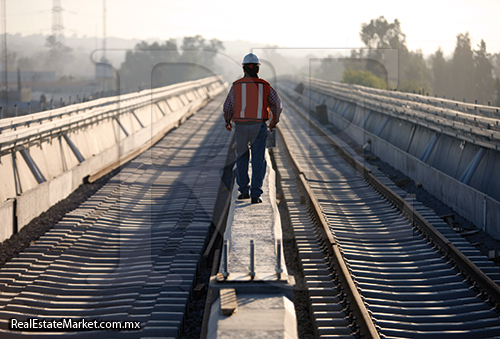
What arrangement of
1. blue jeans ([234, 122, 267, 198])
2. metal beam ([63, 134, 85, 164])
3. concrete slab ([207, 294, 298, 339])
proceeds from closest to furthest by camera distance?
1. concrete slab ([207, 294, 298, 339])
2. blue jeans ([234, 122, 267, 198])
3. metal beam ([63, 134, 85, 164])

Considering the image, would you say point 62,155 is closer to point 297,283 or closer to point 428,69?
point 297,283

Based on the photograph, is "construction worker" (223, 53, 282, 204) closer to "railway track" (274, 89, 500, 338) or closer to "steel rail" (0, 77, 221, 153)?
"railway track" (274, 89, 500, 338)

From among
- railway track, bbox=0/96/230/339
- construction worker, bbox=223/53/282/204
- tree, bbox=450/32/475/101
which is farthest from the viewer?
tree, bbox=450/32/475/101

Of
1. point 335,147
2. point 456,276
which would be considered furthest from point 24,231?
point 335,147

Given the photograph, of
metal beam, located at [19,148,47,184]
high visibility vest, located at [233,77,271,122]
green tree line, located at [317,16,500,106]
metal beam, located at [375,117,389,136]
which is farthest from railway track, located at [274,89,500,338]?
green tree line, located at [317,16,500,106]

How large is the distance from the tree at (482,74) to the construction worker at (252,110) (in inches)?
3317

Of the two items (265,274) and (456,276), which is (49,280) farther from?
(456,276)

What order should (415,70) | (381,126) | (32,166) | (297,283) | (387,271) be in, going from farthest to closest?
1. (415,70)
2. (381,126)
3. (32,166)
4. (387,271)
5. (297,283)

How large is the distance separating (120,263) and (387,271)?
4.48 meters

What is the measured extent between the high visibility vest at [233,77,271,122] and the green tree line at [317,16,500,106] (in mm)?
68528

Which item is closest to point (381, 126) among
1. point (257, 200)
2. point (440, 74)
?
point (257, 200)

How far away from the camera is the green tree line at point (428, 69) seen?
282 ft

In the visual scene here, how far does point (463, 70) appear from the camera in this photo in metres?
93.1

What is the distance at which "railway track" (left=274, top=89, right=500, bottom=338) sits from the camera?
679 centimetres
